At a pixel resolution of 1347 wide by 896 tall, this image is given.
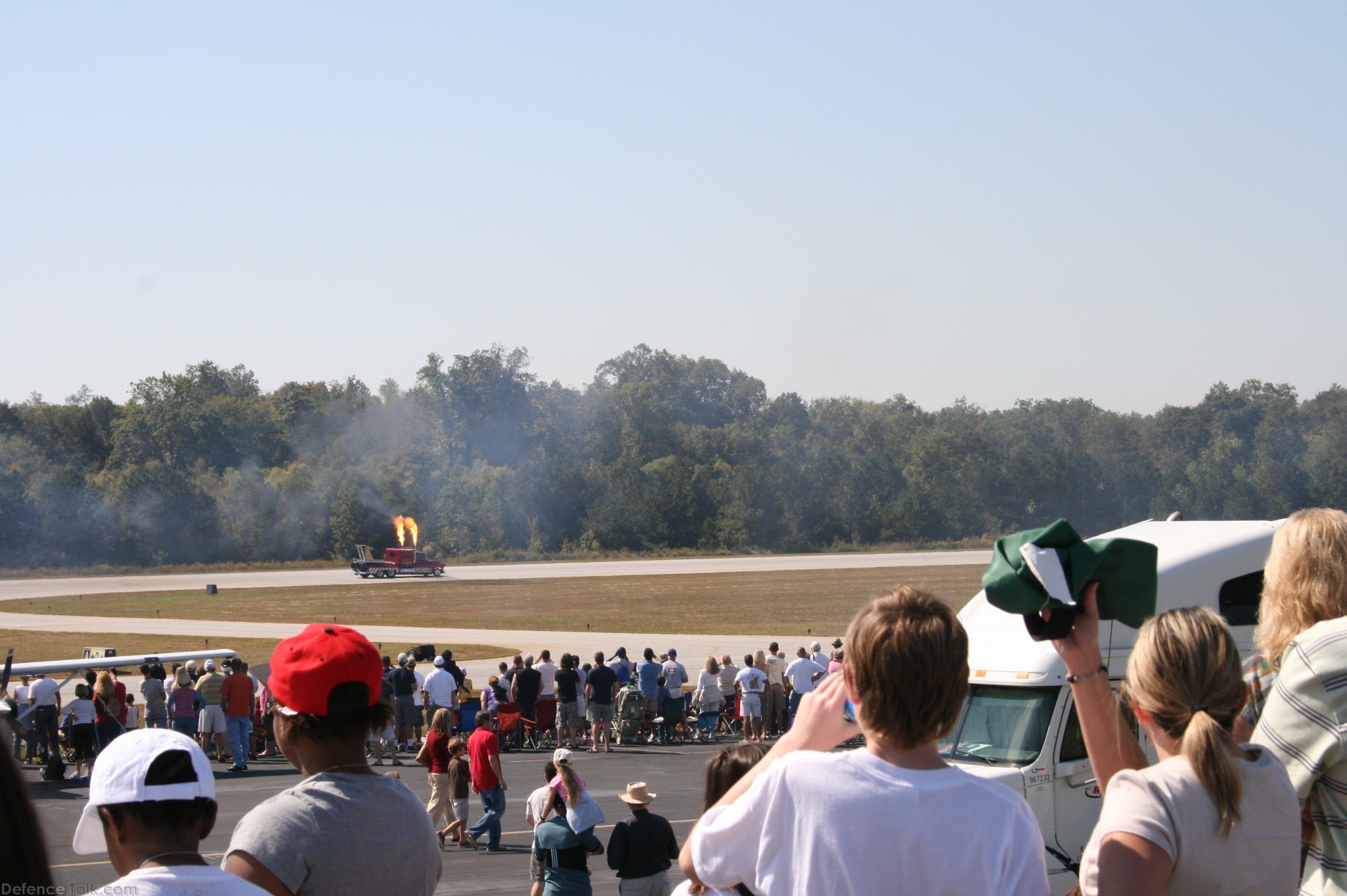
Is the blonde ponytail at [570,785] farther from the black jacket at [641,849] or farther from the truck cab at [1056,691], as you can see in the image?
the truck cab at [1056,691]

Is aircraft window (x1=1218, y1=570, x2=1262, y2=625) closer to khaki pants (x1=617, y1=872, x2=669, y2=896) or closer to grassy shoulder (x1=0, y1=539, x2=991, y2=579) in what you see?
khaki pants (x1=617, y1=872, x2=669, y2=896)

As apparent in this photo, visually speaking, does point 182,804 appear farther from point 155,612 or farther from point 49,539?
point 49,539

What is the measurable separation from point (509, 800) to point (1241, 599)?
10.2m

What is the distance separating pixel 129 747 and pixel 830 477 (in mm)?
97602

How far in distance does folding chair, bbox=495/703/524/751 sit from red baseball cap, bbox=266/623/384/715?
17858 mm

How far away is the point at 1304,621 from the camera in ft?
11.7

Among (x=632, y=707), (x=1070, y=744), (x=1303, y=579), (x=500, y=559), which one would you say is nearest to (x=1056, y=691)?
(x=1070, y=744)

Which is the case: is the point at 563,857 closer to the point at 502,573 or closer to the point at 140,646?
the point at 140,646

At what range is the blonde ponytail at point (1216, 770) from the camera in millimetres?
2857

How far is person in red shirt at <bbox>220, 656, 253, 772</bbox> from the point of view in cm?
1922

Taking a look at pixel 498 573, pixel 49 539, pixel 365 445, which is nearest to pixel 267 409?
pixel 365 445

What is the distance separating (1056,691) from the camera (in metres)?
9.26

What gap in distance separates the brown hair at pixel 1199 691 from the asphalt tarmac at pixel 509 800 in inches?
310

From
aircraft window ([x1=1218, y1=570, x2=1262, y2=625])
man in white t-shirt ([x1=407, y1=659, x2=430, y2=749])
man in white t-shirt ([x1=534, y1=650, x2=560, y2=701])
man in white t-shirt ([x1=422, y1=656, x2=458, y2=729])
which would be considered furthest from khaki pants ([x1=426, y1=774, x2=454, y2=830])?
aircraft window ([x1=1218, y1=570, x2=1262, y2=625])
